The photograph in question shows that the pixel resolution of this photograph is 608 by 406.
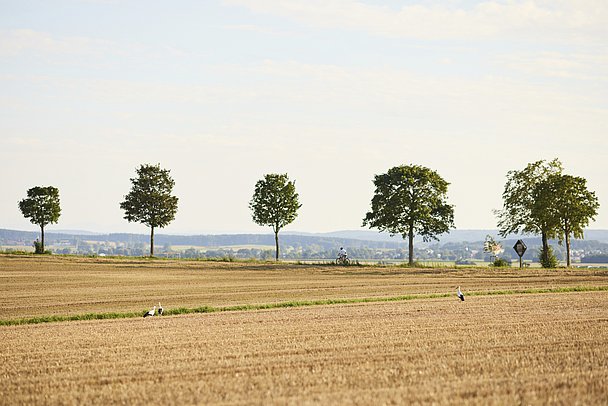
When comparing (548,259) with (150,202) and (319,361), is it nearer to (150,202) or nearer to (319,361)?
(150,202)

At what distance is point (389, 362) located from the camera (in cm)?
1745

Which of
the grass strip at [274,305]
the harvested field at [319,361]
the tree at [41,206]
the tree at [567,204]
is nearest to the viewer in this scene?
the harvested field at [319,361]

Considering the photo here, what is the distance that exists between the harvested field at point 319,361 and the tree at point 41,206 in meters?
70.0

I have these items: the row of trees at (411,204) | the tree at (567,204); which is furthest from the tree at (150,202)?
the tree at (567,204)

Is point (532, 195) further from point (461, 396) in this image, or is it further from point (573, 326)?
point (461, 396)

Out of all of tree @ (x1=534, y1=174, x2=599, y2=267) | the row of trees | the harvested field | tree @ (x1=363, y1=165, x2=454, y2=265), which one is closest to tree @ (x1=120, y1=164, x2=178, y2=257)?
the row of trees

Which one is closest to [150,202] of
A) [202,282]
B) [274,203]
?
[274,203]

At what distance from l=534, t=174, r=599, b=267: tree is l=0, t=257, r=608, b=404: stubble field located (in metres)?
42.2

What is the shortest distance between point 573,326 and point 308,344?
8514mm

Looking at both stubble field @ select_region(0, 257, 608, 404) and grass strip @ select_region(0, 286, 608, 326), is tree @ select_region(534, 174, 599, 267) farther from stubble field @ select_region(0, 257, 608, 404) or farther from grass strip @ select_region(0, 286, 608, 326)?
stubble field @ select_region(0, 257, 608, 404)

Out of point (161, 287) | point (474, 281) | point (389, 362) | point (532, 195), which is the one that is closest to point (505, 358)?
point (389, 362)

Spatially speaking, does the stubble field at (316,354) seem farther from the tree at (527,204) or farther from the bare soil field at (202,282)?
the tree at (527,204)

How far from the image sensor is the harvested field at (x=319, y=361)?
14117 mm

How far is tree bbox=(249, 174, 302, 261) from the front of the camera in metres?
90.6
